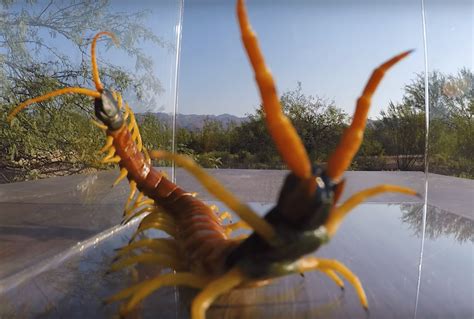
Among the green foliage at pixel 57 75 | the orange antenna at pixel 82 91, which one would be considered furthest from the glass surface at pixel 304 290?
the green foliage at pixel 57 75

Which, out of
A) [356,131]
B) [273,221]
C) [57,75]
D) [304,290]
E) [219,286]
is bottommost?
[304,290]

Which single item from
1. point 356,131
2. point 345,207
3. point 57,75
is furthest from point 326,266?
point 57,75

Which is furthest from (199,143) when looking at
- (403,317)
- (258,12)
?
(403,317)

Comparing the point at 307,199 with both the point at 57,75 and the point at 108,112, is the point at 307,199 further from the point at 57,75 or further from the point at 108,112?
the point at 57,75

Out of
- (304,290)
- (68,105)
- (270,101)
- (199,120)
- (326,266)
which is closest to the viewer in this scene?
(270,101)

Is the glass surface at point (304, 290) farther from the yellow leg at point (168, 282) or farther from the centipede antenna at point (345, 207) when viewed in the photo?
the centipede antenna at point (345, 207)

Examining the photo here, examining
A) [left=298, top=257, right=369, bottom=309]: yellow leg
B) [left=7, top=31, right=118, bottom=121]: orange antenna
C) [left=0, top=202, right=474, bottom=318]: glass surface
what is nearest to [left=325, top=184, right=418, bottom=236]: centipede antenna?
[left=298, top=257, right=369, bottom=309]: yellow leg
